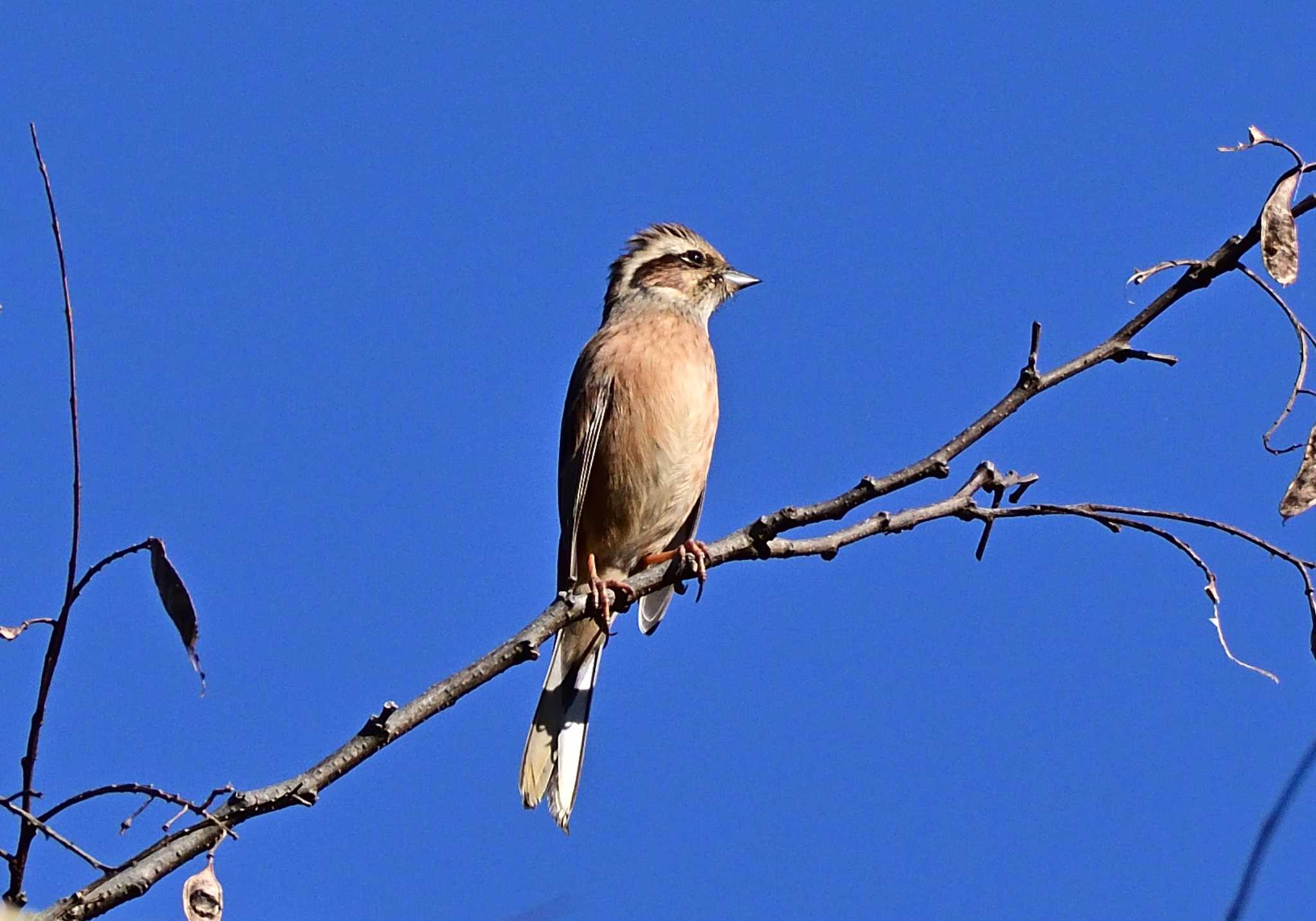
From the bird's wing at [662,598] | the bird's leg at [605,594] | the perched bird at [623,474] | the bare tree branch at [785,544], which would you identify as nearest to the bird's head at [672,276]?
the perched bird at [623,474]

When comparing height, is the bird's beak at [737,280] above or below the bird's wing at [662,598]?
above

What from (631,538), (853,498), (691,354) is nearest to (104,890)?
(853,498)

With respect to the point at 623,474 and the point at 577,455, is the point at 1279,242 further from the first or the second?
the point at 577,455

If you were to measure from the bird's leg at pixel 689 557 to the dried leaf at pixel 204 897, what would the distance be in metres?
1.35

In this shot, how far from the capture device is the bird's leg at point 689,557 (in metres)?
3.88

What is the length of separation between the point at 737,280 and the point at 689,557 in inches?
152

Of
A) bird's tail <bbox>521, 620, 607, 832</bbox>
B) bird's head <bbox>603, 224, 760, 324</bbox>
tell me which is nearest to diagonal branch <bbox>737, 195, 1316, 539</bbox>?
bird's tail <bbox>521, 620, 607, 832</bbox>

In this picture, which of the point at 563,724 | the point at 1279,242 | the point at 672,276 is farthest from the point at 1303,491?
the point at 672,276

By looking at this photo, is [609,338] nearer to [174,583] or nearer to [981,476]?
[981,476]

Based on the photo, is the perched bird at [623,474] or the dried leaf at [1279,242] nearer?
the dried leaf at [1279,242]

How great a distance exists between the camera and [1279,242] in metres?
3.19

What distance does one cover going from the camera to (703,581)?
5070 mm

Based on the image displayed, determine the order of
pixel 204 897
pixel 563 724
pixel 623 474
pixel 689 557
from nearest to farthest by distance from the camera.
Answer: pixel 204 897 < pixel 689 557 < pixel 563 724 < pixel 623 474

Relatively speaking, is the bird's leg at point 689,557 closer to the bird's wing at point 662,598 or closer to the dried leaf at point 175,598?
the bird's wing at point 662,598
